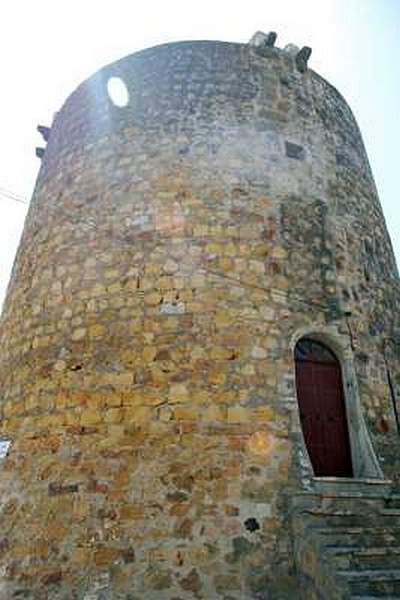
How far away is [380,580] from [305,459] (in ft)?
5.54

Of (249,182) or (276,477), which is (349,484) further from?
(249,182)

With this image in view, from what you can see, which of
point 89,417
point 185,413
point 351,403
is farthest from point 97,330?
point 351,403

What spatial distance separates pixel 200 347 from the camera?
6176 millimetres

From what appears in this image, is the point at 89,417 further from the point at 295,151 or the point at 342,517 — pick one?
the point at 295,151

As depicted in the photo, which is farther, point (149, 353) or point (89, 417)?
point (149, 353)

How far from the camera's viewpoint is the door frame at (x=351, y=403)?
6.35 metres

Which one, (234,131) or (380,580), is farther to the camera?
(234,131)

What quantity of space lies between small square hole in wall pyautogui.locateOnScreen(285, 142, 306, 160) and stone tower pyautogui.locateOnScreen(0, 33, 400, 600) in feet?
0.08

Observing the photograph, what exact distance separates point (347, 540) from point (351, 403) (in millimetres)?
2226

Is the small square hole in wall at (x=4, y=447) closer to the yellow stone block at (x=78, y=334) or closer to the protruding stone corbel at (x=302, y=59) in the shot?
the yellow stone block at (x=78, y=334)

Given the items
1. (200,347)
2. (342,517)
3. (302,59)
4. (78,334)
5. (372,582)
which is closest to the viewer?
(372,582)

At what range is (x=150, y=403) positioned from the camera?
19.3 ft

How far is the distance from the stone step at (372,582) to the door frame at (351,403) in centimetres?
193

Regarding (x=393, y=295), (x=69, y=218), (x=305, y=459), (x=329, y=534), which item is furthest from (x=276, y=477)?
(x=69, y=218)
